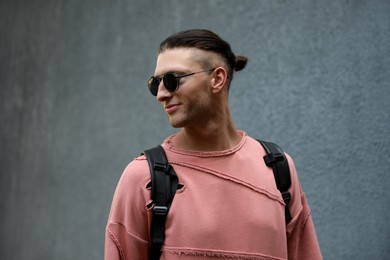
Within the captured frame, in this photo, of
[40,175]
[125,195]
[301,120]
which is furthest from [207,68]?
[40,175]

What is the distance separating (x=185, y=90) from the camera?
6.18ft

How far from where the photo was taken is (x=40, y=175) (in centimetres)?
604

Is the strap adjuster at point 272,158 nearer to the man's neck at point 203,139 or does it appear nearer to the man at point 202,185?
the man at point 202,185

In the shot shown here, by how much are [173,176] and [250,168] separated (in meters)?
0.31

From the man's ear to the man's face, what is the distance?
0.02 m

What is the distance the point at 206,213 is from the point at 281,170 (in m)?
0.39

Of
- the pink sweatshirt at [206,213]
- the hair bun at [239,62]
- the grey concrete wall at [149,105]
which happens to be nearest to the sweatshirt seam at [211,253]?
the pink sweatshirt at [206,213]

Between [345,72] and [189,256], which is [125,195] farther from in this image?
[345,72]

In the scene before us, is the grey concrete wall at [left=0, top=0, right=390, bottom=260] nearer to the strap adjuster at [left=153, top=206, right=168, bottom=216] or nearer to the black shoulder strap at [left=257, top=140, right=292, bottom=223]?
the black shoulder strap at [left=257, top=140, right=292, bottom=223]

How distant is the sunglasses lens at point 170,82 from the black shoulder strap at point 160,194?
0.26 metres

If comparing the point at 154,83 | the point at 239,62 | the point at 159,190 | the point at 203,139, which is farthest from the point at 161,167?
the point at 239,62

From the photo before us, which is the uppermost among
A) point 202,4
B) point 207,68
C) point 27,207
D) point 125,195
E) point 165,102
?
point 202,4

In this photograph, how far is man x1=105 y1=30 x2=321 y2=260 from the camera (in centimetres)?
184

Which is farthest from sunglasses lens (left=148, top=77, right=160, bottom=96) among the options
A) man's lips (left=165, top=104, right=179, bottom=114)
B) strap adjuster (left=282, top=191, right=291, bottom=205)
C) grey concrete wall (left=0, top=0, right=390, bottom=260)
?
grey concrete wall (left=0, top=0, right=390, bottom=260)
